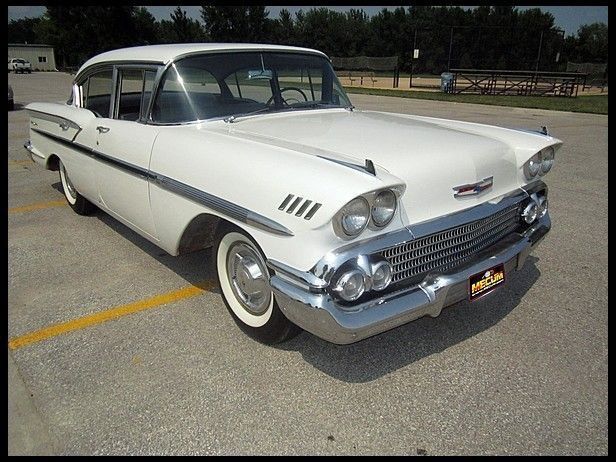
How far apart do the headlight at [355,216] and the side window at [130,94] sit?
2.07 m

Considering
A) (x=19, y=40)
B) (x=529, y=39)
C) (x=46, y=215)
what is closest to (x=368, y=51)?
(x=529, y=39)

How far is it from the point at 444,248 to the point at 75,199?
386cm

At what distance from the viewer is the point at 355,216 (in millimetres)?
2082

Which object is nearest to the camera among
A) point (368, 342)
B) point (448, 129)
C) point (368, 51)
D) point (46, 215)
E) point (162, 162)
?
point (368, 342)

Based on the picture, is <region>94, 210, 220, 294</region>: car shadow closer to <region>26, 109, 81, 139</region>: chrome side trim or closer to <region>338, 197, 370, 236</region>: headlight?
<region>26, 109, 81, 139</region>: chrome side trim

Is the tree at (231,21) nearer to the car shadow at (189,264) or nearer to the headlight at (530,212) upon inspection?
the car shadow at (189,264)

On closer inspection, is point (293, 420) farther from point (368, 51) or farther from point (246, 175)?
point (368, 51)

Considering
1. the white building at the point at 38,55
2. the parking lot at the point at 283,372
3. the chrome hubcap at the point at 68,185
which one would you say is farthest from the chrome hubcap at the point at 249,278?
the white building at the point at 38,55

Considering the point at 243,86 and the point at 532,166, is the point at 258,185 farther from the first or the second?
the point at 532,166

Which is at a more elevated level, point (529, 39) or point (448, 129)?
point (529, 39)

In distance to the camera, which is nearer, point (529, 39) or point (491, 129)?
point (491, 129)

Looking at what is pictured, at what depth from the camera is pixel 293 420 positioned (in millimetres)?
2133

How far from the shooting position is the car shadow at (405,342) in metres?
2.50

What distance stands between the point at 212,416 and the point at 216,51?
248 centimetres
